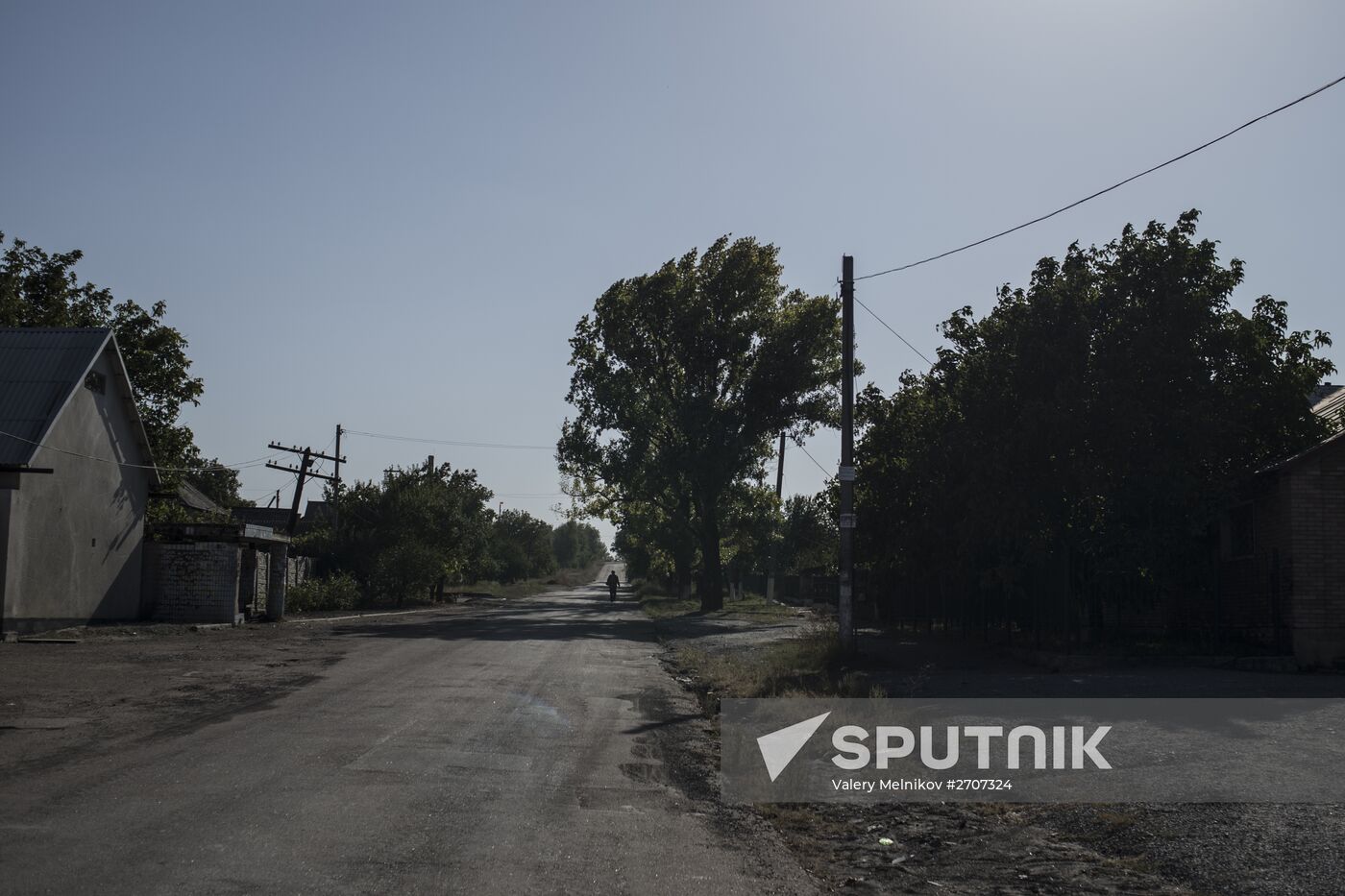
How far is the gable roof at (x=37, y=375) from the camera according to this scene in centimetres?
2434

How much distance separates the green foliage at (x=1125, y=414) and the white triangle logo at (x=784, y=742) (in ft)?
29.9

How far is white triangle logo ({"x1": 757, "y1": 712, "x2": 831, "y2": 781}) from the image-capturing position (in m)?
9.73

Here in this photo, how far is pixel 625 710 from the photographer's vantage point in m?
13.4

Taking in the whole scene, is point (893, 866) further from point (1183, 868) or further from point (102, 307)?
point (102, 307)

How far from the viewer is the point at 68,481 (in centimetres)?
2606

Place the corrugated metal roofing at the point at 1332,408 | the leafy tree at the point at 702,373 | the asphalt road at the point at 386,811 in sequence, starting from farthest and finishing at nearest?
the leafy tree at the point at 702,373, the corrugated metal roofing at the point at 1332,408, the asphalt road at the point at 386,811

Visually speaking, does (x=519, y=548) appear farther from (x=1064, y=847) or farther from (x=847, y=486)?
(x=1064, y=847)

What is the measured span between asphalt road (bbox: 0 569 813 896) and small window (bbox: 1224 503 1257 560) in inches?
448

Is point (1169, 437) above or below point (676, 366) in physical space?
below

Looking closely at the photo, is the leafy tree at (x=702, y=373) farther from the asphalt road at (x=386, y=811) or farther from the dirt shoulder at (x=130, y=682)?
the asphalt road at (x=386, y=811)

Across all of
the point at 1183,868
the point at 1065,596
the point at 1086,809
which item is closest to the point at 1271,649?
the point at 1065,596

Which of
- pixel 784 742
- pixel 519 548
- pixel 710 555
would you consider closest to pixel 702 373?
pixel 710 555

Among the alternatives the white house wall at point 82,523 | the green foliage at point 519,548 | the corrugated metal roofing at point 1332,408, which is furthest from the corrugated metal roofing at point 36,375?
the green foliage at point 519,548

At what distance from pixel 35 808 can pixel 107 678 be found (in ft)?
30.0
